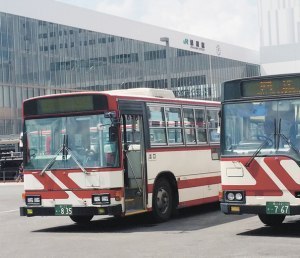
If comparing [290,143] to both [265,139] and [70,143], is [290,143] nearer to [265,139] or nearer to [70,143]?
[265,139]

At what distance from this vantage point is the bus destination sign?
39.2 feet

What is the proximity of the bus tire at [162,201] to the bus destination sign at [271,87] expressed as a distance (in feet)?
11.5

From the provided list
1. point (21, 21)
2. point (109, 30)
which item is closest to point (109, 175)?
point (21, 21)

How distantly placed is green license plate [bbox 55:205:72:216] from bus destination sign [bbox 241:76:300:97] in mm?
4185

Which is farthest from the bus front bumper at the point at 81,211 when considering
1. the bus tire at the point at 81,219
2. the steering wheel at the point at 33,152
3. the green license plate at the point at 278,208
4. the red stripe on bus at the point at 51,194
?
the green license plate at the point at 278,208

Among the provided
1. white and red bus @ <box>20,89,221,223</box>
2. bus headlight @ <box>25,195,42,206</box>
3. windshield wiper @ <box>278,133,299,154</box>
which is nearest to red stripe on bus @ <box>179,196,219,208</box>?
white and red bus @ <box>20,89,221,223</box>

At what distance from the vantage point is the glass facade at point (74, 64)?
63844mm

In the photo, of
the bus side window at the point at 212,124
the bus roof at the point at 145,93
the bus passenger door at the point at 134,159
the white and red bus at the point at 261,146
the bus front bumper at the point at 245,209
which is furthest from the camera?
the bus side window at the point at 212,124

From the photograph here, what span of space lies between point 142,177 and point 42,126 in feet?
7.66

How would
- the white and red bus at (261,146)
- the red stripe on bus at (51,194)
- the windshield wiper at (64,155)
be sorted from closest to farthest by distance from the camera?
the white and red bus at (261,146)
the windshield wiper at (64,155)
the red stripe on bus at (51,194)

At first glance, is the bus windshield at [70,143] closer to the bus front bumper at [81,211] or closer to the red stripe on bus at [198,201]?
the bus front bumper at [81,211]

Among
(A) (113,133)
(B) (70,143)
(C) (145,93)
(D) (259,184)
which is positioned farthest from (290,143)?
(C) (145,93)

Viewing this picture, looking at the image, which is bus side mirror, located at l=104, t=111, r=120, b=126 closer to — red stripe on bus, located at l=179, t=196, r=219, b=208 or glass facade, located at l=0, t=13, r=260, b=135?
red stripe on bus, located at l=179, t=196, r=219, b=208

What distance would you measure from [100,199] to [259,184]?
10.8 feet
